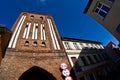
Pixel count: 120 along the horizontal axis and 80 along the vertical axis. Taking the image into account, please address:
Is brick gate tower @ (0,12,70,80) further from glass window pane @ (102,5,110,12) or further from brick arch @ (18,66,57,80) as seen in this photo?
glass window pane @ (102,5,110,12)

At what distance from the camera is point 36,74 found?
1725 cm

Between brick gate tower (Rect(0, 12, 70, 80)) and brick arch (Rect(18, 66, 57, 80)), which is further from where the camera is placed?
brick arch (Rect(18, 66, 57, 80))

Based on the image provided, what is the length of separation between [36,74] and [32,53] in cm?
280

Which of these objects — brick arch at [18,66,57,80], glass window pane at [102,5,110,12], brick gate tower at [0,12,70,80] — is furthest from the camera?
glass window pane at [102,5,110,12]

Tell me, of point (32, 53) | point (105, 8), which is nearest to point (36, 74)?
point (32, 53)

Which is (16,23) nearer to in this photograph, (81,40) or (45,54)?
(45,54)

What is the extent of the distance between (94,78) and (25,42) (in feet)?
37.9

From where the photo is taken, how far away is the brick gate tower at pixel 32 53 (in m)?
14.8

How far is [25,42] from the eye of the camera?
17750 mm

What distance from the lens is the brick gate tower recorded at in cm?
1479

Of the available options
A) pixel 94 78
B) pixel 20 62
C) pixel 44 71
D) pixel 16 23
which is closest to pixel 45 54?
pixel 44 71

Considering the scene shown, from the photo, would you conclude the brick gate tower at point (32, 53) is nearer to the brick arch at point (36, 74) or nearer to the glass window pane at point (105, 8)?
the brick arch at point (36, 74)

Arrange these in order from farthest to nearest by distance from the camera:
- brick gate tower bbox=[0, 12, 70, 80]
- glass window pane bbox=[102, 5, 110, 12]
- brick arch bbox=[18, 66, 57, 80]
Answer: glass window pane bbox=[102, 5, 110, 12] < brick arch bbox=[18, 66, 57, 80] < brick gate tower bbox=[0, 12, 70, 80]

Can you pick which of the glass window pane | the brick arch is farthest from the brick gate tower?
the glass window pane
